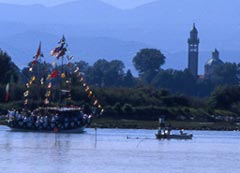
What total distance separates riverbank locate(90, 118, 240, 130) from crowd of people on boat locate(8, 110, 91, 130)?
499 inches

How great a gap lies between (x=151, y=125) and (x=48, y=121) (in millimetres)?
21209

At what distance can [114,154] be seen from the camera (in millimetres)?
63812

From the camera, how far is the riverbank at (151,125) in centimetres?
11019

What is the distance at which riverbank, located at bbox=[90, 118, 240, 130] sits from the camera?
4338 inches

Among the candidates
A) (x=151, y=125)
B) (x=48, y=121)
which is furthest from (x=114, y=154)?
(x=151, y=125)

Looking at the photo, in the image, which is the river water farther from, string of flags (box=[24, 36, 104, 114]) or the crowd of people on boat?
string of flags (box=[24, 36, 104, 114])

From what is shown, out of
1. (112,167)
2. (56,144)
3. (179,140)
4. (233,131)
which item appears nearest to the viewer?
(112,167)

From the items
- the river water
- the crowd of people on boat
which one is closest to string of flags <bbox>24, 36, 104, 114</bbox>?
the crowd of people on boat

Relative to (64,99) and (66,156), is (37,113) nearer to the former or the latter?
(64,99)

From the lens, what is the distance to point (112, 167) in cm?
5409

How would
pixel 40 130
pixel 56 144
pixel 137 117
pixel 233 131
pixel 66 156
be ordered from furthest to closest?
1. pixel 137 117
2. pixel 233 131
3. pixel 40 130
4. pixel 56 144
5. pixel 66 156

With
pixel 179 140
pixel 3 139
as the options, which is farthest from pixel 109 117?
pixel 3 139

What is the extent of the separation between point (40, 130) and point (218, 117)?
38.2 meters

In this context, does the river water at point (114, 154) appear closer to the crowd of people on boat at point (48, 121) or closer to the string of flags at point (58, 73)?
the crowd of people on boat at point (48, 121)
